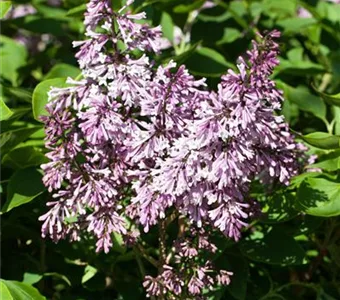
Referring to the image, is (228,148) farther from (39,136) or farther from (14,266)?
(14,266)

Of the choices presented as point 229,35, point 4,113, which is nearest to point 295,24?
point 229,35

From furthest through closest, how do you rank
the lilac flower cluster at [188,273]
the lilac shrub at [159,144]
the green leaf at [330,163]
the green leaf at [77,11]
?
1. the green leaf at [77,11]
2. the green leaf at [330,163]
3. the lilac flower cluster at [188,273]
4. the lilac shrub at [159,144]

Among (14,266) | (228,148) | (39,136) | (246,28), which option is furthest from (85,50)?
(246,28)

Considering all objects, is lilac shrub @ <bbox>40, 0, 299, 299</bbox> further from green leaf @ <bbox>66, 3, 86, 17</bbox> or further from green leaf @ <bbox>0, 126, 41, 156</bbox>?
green leaf @ <bbox>66, 3, 86, 17</bbox>

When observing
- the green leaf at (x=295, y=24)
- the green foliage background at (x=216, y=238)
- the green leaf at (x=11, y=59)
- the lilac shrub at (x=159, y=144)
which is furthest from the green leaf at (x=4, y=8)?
the green leaf at (x=295, y=24)

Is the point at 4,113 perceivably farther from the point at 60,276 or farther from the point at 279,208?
the point at 279,208

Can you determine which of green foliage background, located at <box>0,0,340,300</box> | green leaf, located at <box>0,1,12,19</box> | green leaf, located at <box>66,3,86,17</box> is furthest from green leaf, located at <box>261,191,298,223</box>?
green leaf, located at <box>0,1,12,19</box>

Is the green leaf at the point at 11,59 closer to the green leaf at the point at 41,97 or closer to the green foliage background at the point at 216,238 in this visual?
the green foliage background at the point at 216,238
